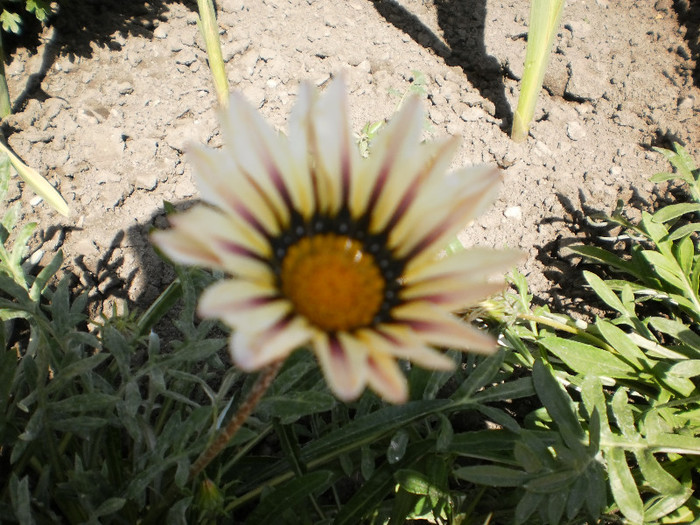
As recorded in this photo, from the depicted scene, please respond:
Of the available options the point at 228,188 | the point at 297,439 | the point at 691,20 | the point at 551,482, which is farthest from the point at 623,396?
the point at 691,20

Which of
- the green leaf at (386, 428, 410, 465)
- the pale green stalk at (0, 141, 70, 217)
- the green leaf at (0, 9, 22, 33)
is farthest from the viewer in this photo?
the green leaf at (0, 9, 22, 33)

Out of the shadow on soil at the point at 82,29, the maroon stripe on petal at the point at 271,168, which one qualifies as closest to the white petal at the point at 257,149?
the maroon stripe on petal at the point at 271,168

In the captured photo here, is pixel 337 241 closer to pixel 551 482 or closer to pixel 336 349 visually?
pixel 336 349

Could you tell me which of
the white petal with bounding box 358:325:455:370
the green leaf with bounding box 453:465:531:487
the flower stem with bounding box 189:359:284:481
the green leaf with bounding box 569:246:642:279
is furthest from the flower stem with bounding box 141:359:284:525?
the green leaf with bounding box 569:246:642:279

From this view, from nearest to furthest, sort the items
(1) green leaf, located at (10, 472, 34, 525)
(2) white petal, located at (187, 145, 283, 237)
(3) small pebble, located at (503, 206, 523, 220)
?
(2) white petal, located at (187, 145, 283, 237) < (1) green leaf, located at (10, 472, 34, 525) < (3) small pebble, located at (503, 206, 523, 220)

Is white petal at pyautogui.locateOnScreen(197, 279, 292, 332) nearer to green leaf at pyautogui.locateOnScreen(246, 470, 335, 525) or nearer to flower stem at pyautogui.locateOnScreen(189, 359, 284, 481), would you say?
flower stem at pyautogui.locateOnScreen(189, 359, 284, 481)

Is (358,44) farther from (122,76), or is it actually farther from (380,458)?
(380,458)

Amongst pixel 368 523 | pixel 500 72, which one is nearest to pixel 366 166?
pixel 368 523
